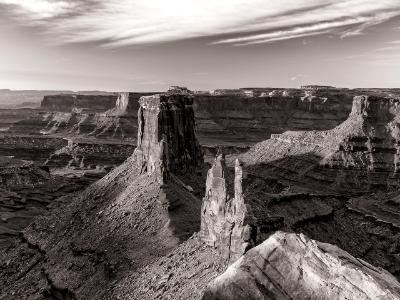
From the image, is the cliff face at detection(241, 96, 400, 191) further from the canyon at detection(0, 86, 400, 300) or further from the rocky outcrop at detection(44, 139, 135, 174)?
the rocky outcrop at detection(44, 139, 135, 174)

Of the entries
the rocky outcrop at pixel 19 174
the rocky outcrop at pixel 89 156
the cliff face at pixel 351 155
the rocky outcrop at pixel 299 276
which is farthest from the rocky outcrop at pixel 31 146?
the rocky outcrop at pixel 299 276

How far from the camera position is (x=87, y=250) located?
50.3 meters

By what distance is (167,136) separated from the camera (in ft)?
205

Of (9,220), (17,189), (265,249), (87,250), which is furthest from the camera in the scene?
(17,189)

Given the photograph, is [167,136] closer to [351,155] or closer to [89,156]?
[351,155]

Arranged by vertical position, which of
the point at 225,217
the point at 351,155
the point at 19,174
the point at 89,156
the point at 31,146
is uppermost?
the point at 225,217

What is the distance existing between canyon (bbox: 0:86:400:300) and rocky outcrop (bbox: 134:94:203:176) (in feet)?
0.60

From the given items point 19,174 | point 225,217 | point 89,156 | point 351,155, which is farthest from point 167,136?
point 89,156

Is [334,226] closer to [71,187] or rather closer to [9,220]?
[9,220]

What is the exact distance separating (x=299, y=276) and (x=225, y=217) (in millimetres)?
13913

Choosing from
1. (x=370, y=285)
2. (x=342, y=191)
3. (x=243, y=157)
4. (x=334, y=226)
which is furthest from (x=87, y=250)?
(x=243, y=157)

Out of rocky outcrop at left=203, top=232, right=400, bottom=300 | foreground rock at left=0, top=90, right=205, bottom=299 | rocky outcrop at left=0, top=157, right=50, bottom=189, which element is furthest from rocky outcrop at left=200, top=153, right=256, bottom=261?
rocky outcrop at left=0, top=157, right=50, bottom=189

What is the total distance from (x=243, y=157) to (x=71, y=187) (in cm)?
4258

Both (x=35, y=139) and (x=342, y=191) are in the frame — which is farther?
(x=35, y=139)
